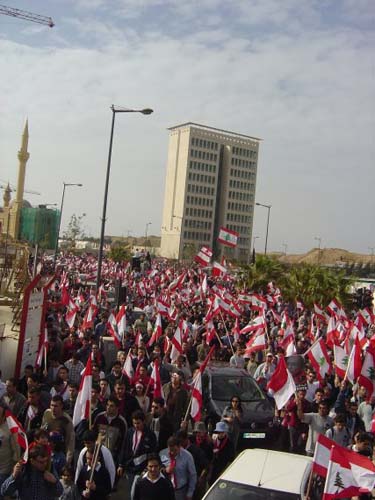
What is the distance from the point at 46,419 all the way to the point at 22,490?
2034 mm

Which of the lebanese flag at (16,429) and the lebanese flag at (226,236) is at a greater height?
the lebanese flag at (226,236)

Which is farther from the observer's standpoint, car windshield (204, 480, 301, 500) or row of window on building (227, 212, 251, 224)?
row of window on building (227, 212, 251, 224)

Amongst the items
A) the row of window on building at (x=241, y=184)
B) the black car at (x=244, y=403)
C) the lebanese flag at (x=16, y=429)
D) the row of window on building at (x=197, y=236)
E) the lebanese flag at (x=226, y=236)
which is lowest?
the black car at (x=244, y=403)

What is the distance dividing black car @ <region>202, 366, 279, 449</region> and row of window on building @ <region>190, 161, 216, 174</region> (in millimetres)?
124774

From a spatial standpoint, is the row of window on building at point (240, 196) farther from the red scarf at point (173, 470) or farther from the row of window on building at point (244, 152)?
the red scarf at point (173, 470)

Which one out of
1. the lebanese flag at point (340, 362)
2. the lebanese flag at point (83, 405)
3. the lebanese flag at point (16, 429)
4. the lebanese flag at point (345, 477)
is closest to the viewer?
the lebanese flag at point (345, 477)

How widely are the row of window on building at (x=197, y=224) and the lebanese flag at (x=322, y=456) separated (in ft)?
429

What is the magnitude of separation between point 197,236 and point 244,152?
67.1ft

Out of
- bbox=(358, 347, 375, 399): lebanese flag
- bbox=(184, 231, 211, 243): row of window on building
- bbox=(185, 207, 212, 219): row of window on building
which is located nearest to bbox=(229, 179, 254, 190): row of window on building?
bbox=(185, 207, 212, 219): row of window on building

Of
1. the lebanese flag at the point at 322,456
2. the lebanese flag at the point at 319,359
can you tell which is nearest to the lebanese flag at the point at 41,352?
the lebanese flag at the point at 319,359

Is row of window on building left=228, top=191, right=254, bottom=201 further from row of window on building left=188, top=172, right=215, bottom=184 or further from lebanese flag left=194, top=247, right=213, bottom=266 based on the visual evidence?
lebanese flag left=194, top=247, right=213, bottom=266

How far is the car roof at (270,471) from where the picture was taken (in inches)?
250

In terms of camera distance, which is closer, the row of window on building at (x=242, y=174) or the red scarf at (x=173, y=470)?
the red scarf at (x=173, y=470)

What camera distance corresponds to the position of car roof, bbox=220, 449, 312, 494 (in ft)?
20.9
